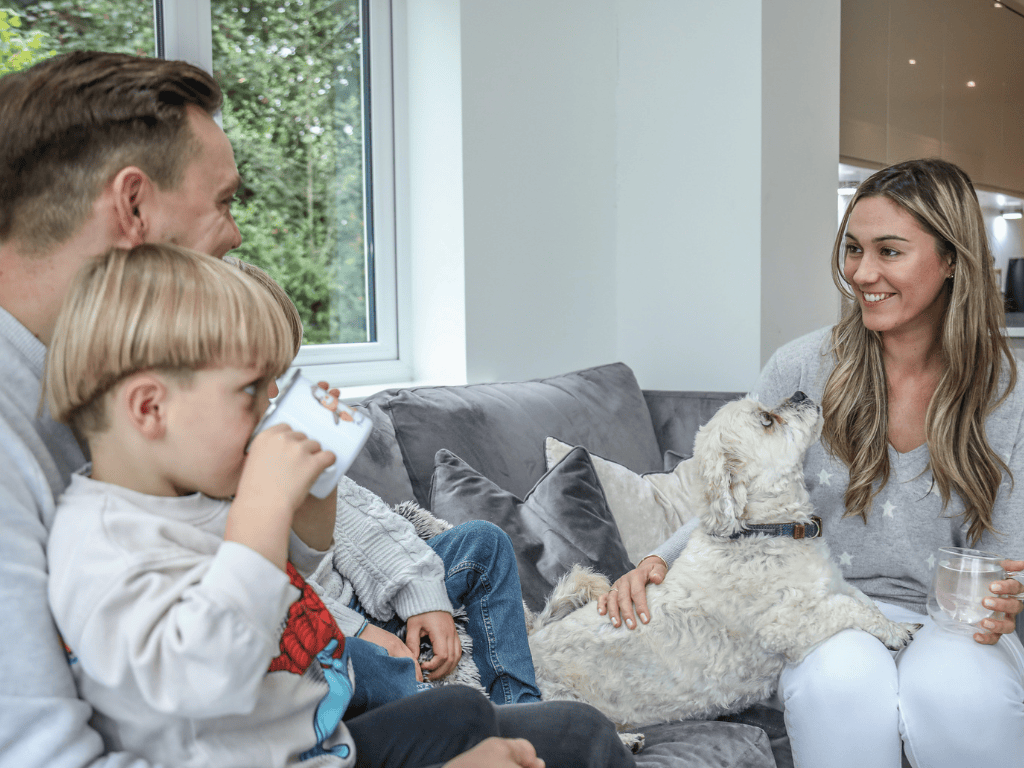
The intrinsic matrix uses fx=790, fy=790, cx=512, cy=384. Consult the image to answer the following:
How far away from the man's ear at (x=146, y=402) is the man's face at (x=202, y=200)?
0.55 ft

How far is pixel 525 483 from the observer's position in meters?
2.03

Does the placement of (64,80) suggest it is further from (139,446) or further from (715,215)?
(715,215)

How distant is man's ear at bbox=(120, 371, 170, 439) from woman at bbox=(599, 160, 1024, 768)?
3.46 feet

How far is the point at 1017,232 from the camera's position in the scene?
5707 millimetres

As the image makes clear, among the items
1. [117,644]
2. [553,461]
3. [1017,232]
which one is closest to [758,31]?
[553,461]

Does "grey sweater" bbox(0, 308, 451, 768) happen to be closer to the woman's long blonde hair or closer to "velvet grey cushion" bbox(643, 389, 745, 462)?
the woman's long blonde hair

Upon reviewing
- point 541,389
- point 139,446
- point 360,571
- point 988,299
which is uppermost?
point 988,299

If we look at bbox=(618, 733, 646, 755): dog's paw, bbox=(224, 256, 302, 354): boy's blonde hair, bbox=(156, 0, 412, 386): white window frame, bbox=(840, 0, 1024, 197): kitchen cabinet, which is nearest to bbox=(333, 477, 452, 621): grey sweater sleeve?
bbox=(224, 256, 302, 354): boy's blonde hair

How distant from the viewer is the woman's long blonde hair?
5.19 feet

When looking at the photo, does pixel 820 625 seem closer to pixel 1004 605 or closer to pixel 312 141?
pixel 1004 605

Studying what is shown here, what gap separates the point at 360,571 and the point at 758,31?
8.04 ft

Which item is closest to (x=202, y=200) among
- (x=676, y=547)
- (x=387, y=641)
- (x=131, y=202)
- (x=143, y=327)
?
(x=131, y=202)

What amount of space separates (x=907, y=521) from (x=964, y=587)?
35 centimetres

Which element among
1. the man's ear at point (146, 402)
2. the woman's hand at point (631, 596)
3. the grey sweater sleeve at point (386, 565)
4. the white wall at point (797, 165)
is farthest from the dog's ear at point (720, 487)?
the white wall at point (797, 165)
